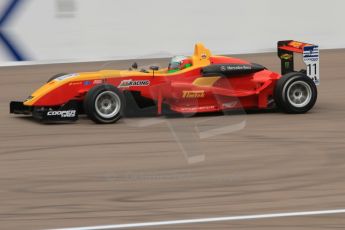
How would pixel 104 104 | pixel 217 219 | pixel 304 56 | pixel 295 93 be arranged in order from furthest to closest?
pixel 304 56, pixel 295 93, pixel 104 104, pixel 217 219

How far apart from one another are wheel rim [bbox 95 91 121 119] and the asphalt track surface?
174 mm

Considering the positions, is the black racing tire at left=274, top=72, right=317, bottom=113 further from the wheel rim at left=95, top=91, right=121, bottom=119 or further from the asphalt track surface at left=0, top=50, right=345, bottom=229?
the wheel rim at left=95, top=91, right=121, bottom=119

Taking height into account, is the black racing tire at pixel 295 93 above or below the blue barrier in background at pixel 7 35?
below

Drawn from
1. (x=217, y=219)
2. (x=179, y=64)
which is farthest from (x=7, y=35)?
(x=217, y=219)

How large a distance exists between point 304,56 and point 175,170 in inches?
144

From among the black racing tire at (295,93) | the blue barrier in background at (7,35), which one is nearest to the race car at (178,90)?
the black racing tire at (295,93)

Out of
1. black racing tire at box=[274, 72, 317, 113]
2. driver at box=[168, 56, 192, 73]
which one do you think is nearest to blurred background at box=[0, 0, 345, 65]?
driver at box=[168, 56, 192, 73]

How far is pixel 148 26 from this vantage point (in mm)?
14594

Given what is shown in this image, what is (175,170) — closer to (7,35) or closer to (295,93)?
(295,93)

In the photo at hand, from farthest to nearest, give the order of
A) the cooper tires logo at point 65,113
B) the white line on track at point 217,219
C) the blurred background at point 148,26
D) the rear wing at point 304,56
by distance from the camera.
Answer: the blurred background at point 148,26 < the rear wing at point 304,56 < the cooper tires logo at point 65,113 < the white line on track at point 217,219

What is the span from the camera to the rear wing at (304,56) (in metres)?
10.4

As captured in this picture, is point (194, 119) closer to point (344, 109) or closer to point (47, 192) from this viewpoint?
point (344, 109)

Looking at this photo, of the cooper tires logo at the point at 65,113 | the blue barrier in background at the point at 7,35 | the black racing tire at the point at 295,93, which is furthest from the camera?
the blue barrier in background at the point at 7,35

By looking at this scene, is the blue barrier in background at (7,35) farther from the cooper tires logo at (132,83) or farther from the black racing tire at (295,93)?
the black racing tire at (295,93)
